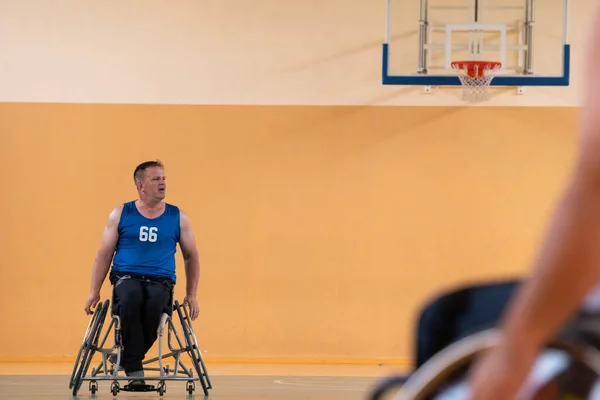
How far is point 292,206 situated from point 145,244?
272cm

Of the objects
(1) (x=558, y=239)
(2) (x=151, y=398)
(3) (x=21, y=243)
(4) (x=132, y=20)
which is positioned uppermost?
(4) (x=132, y=20)

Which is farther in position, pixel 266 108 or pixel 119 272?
pixel 266 108

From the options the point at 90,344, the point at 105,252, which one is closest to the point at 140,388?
the point at 90,344

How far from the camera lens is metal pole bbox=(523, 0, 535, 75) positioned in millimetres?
8692

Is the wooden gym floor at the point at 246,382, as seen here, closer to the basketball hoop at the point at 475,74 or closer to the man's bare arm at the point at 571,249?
the basketball hoop at the point at 475,74

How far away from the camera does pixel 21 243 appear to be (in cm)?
965

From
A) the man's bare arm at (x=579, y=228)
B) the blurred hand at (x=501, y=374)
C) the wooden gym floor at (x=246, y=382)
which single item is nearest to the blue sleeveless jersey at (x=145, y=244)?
the wooden gym floor at (x=246, y=382)

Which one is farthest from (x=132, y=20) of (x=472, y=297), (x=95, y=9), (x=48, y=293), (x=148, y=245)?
(x=472, y=297)

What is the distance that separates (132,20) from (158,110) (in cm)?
92

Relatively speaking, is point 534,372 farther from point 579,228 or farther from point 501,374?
point 579,228

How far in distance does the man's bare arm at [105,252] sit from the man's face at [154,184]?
24cm

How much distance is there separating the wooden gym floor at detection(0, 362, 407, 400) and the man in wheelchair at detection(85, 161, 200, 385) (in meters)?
0.46

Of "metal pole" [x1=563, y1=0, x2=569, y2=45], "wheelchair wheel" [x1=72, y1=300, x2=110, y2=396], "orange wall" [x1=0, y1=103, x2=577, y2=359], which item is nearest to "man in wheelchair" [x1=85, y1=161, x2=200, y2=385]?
"wheelchair wheel" [x1=72, y1=300, x2=110, y2=396]

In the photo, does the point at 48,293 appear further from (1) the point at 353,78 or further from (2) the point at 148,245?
(1) the point at 353,78
